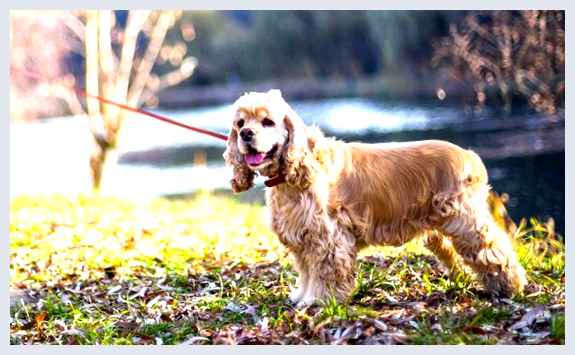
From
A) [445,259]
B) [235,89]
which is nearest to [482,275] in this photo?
[445,259]

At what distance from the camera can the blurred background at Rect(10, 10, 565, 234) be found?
820cm

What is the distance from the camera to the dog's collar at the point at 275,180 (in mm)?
4379

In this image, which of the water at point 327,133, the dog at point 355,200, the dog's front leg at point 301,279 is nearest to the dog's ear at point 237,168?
the dog at point 355,200

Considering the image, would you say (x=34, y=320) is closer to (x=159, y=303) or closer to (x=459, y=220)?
(x=159, y=303)

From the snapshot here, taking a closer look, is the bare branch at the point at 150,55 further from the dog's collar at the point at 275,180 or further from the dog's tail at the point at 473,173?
the dog's tail at the point at 473,173

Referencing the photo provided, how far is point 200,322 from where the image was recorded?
457 cm

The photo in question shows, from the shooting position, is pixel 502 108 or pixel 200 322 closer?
pixel 200 322

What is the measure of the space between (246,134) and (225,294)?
4.88ft

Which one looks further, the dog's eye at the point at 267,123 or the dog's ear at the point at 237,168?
the dog's ear at the point at 237,168

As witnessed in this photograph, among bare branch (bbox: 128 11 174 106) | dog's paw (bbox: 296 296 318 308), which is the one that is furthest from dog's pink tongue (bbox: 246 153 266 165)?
bare branch (bbox: 128 11 174 106)

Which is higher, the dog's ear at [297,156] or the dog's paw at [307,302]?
the dog's ear at [297,156]

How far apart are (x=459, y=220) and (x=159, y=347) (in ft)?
6.42

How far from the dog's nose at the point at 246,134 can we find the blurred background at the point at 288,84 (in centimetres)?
420

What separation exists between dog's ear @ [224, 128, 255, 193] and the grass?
2.47 feet
